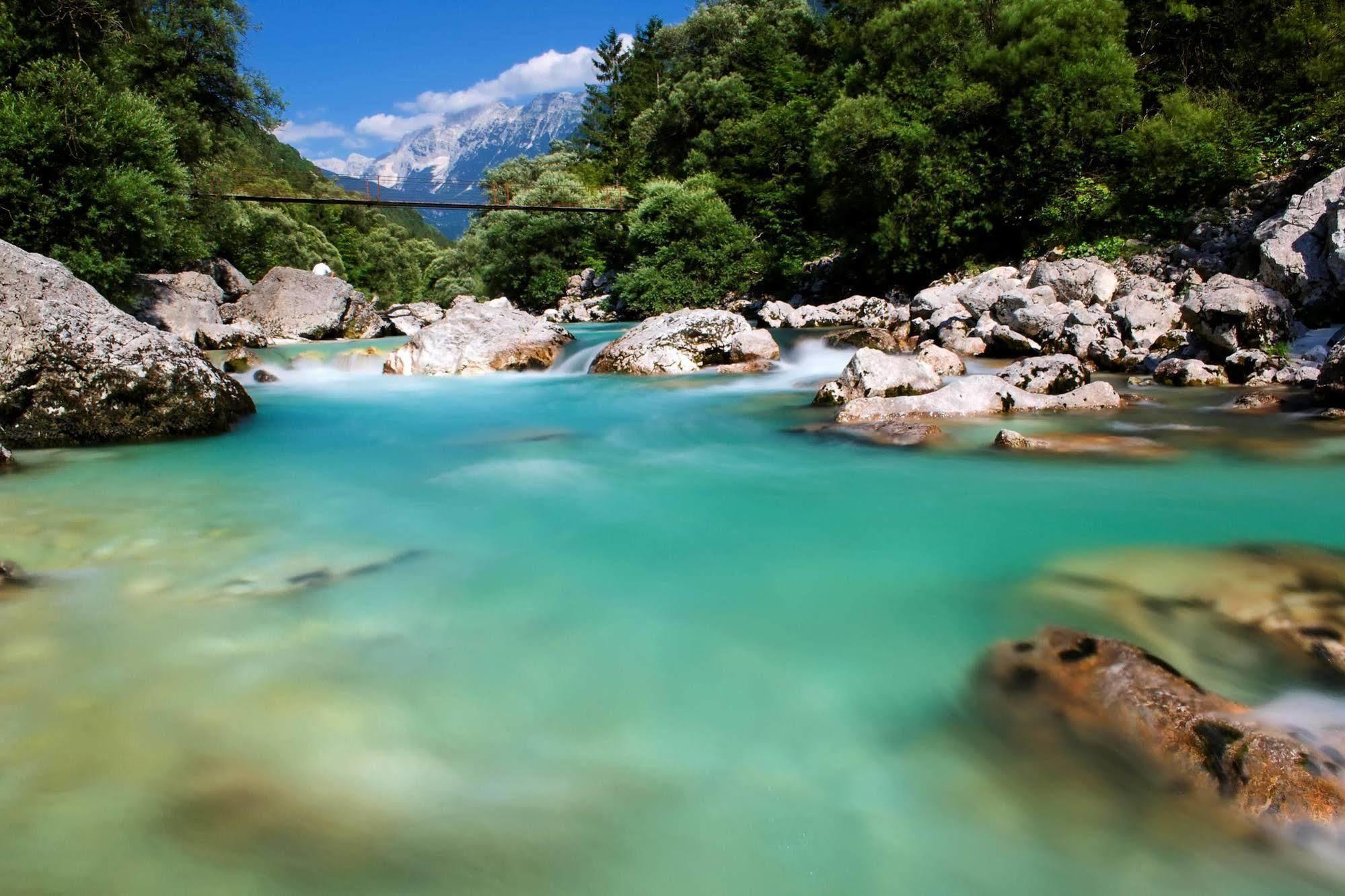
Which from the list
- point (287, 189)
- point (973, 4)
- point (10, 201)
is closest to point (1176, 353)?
point (973, 4)

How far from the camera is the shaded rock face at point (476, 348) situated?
49.9 ft

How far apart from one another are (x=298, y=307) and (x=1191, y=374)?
23.1 meters

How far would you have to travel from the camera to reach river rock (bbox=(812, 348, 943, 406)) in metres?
9.73

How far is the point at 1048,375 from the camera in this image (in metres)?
9.98

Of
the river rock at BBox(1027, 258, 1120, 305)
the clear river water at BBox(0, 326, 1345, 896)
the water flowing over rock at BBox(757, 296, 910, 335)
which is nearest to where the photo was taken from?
the clear river water at BBox(0, 326, 1345, 896)

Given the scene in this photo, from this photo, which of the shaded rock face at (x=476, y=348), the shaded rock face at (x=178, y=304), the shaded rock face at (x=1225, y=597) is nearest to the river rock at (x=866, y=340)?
the shaded rock face at (x=476, y=348)

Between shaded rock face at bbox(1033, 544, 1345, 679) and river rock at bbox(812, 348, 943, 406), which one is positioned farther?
river rock at bbox(812, 348, 943, 406)

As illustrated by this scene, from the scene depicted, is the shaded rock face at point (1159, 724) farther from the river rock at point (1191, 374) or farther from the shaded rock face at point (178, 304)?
the shaded rock face at point (178, 304)

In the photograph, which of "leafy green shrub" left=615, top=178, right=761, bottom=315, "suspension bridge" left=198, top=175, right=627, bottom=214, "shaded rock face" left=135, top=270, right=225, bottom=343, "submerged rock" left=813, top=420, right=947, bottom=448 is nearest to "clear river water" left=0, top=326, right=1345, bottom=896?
"submerged rock" left=813, top=420, right=947, bottom=448

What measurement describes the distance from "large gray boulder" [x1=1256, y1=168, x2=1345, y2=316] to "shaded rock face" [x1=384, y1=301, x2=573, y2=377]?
41.9 feet

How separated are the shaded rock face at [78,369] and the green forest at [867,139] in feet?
31.6

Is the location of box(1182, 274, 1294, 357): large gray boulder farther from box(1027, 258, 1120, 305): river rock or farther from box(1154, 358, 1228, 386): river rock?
box(1027, 258, 1120, 305): river rock

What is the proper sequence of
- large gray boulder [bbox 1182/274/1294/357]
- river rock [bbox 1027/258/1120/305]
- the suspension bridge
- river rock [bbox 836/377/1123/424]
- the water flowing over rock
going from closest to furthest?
1. river rock [bbox 836/377/1123/424]
2. large gray boulder [bbox 1182/274/1294/357]
3. river rock [bbox 1027/258/1120/305]
4. the water flowing over rock
5. the suspension bridge

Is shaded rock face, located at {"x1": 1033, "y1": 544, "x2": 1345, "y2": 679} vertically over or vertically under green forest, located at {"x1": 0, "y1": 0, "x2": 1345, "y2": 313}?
under
